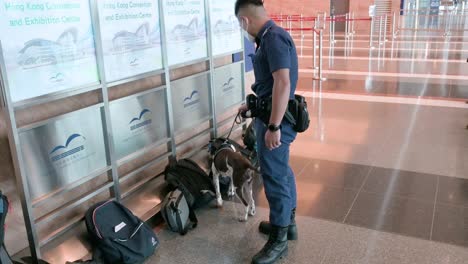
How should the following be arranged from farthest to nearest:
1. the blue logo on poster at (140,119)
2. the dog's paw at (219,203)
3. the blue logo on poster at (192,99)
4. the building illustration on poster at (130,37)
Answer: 1. the blue logo on poster at (192,99)
2. the dog's paw at (219,203)
3. the blue logo on poster at (140,119)
4. the building illustration on poster at (130,37)

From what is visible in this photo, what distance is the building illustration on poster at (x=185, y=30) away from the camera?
358 cm

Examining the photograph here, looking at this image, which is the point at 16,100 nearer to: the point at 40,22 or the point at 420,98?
the point at 40,22

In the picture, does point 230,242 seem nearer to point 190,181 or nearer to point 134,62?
point 190,181

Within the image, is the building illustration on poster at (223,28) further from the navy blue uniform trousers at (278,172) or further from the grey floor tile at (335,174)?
the navy blue uniform trousers at (278,172)

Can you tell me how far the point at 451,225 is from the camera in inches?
123

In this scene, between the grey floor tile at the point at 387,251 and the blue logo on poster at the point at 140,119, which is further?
the blue logo on poster at the point at 140,119

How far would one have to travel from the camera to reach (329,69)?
10.2 meters

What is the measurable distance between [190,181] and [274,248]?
1.03 metres

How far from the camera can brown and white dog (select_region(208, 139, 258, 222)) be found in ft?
10.5

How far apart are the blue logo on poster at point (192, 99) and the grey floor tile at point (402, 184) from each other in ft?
5.62

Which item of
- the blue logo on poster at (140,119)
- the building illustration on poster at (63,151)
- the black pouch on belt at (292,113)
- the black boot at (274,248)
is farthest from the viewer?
the blue logo on poster at (140,119)

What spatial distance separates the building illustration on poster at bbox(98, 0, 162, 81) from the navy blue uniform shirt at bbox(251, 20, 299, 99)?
40.3 inches

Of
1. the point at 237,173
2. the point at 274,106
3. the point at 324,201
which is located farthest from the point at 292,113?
the point at 324,201

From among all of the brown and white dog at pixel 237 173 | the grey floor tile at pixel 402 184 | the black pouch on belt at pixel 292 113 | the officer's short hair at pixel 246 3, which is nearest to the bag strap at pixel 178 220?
the brown and white dog at pixel 237 173
